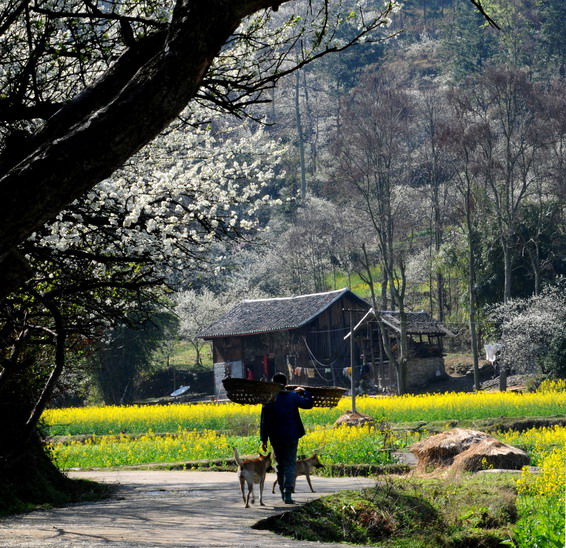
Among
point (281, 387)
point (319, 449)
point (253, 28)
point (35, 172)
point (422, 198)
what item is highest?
point (422, 198)

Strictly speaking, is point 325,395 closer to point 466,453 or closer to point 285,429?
point 285,429

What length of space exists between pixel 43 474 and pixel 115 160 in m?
9.67

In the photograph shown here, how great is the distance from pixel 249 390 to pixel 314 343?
42.9 m

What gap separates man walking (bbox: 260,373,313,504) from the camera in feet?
36.1

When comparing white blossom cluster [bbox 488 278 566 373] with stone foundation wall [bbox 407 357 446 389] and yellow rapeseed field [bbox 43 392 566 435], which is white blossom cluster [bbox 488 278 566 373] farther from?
yellow rapeseed field [bbox 43 392 566 435]

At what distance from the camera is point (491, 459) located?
14602 millimetres

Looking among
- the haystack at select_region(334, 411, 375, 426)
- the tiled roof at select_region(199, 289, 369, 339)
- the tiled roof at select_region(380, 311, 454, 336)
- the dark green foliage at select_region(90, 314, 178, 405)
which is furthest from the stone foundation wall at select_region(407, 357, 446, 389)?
the haystack at select_region(334, 411, 375, 426)

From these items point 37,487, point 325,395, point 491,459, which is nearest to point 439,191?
point 491,459

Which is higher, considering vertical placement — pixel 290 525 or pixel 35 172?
pixel 35 172

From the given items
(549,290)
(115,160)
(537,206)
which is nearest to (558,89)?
(537,206)

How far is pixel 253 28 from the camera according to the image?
9.35 meters

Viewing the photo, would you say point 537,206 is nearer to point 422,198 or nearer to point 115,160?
point 422,198

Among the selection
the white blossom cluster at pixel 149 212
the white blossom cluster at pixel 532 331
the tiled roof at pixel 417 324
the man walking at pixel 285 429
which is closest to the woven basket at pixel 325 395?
the man walking at pixel 285 429

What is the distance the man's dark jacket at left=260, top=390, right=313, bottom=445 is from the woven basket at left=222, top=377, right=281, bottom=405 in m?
0.26
